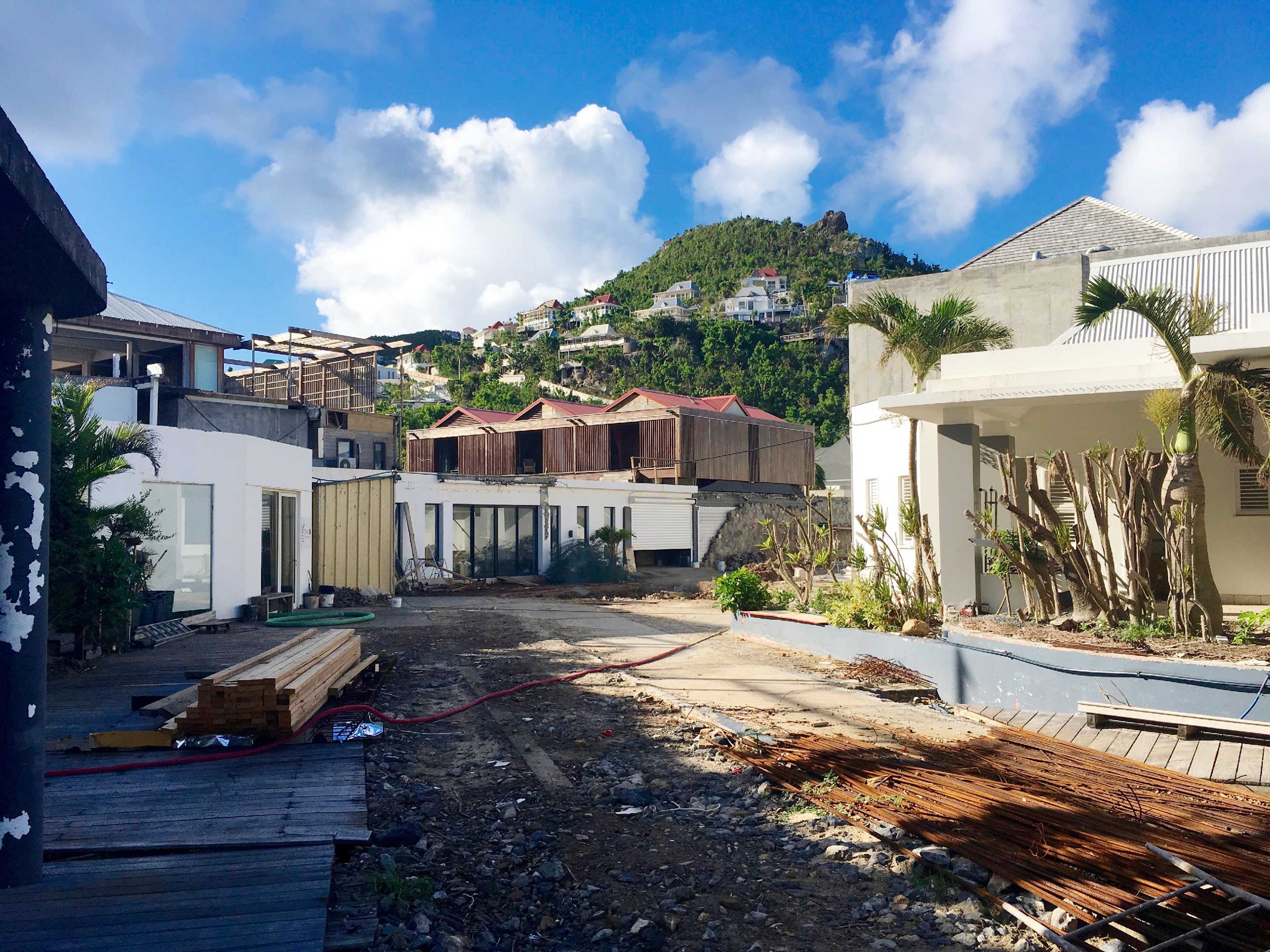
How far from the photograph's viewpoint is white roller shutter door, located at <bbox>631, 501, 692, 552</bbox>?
31781mm

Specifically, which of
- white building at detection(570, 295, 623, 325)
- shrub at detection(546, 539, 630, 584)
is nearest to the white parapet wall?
shrub at detection(546, 539, 630, 584)

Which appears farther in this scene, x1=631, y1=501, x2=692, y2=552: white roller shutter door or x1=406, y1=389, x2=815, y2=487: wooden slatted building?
x1=406, y1=389, x2=815, y2=487: wooden slatted building

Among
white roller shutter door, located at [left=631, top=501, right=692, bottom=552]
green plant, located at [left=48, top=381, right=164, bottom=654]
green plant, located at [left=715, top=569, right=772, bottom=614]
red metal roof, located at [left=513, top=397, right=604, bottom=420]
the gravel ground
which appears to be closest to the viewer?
the gravel ground

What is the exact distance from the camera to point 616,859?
18.0 feet

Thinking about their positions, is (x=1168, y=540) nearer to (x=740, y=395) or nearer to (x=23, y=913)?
(x=23, y=913)

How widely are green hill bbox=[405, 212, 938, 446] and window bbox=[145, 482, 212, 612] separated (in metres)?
46.6

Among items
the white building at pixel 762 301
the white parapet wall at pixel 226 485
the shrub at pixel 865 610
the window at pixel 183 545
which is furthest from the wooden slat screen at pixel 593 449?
the white building at pixel 762 301

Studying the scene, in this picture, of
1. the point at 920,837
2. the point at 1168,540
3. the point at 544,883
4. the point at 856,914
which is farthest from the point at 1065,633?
the point at 544,883

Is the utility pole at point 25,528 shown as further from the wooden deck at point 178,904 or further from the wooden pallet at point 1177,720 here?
the wooden pallet at point 1177,720

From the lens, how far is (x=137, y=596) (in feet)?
39.2

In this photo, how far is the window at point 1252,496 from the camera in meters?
12.5

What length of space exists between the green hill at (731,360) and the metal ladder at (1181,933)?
59069 millimetres

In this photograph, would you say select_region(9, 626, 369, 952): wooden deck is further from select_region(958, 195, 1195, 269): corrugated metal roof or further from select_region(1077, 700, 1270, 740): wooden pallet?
select_region(958, 195, 1195, 269): corrugated metal roof

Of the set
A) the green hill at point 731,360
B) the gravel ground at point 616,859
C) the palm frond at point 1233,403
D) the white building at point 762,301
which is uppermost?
the white building at point 762,301
